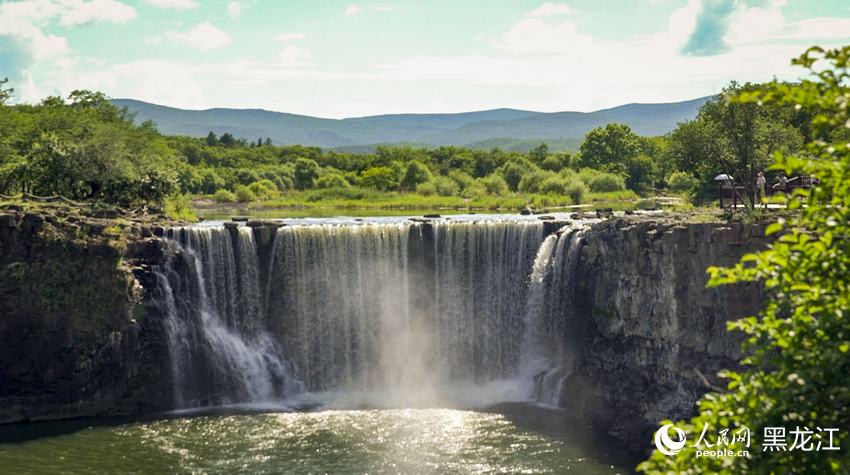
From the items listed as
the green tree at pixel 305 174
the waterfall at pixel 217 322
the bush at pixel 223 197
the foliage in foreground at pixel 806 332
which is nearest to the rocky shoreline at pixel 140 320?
the waterfall at pixel 217 322

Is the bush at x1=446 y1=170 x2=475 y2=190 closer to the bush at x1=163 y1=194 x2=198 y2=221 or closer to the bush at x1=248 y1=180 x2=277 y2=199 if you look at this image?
the bush at x1=248 y1=180 x2=277 y2=199

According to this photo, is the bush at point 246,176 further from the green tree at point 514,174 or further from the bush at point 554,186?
the bush at point 554,186

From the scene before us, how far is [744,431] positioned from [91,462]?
1007 inches

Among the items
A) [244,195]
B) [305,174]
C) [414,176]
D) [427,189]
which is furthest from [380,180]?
[244,195]

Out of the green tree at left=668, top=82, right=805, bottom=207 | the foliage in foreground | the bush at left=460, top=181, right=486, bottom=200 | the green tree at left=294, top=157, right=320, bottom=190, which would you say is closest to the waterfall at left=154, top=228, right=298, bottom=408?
the green tree at left=668, top=82, right=805, bottom=207

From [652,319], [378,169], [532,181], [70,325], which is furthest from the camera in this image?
[378,169]

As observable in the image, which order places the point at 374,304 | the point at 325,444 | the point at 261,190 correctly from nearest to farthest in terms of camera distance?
the point at 325,444 < the point at 374,304 < the point at 261,190

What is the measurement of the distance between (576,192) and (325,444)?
50.8 m

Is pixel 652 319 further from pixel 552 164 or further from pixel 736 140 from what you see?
pixel 552 164

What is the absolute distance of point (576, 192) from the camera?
78.7 meters

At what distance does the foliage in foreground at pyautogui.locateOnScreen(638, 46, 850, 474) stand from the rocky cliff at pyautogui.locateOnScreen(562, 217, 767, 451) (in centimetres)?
2087

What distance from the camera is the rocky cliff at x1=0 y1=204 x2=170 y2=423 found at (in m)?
36.7

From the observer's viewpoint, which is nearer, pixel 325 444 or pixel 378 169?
pixel 325 444

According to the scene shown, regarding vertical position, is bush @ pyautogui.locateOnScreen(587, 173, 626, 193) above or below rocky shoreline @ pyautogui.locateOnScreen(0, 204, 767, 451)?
above
